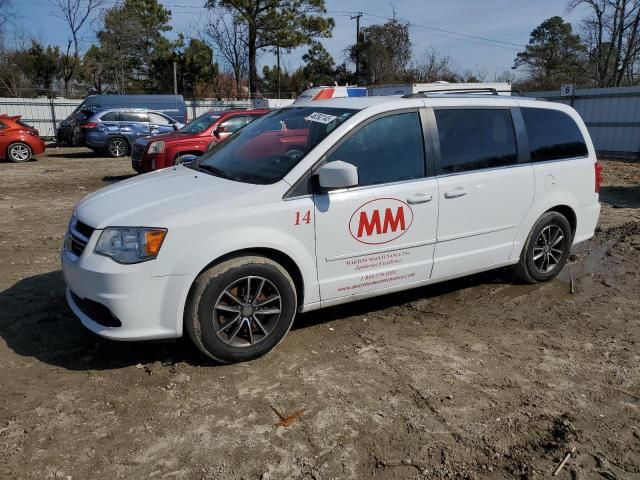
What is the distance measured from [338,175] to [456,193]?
124 cm

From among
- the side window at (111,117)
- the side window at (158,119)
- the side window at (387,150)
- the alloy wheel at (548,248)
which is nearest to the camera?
the side window at (387,150)

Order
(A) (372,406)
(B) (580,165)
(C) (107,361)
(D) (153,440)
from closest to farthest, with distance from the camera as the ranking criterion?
1. (D) (153,440)
2. (A) (372,406)
3. (C) (107,361)
4. (B) (580,165)

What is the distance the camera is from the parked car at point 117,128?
18266mm

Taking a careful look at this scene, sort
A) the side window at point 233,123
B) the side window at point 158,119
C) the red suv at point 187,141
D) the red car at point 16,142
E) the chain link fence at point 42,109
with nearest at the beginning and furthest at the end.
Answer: the red suv at point 187,141 < the side window at point 233,123 < the red car at point 16,142 < the side window at point 158,119 < the chain link fence at point 42,109

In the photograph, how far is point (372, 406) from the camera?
327 cm

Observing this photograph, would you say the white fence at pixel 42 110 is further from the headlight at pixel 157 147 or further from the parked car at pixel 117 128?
the headlight at pixel 157 147

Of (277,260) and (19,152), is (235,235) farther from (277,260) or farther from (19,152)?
(19,152)

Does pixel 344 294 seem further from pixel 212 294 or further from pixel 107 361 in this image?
pixel 107 361

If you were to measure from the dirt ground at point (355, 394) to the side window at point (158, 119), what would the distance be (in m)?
14.6

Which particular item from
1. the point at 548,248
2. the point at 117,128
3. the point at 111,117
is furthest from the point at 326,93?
the point at 111,117

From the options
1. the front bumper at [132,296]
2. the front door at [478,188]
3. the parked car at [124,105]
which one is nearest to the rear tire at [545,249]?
the front door at [478,188]

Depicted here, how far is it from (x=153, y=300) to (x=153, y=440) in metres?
0.85

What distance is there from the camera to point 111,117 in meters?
18.5

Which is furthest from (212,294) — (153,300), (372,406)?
(372,406)
